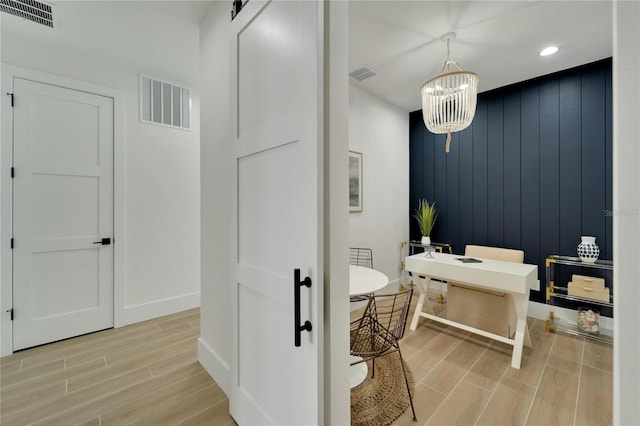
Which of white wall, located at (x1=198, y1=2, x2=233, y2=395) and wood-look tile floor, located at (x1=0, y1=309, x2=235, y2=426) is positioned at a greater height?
white wall, located at (x1=198, y1=2, x2=233, y2=395)

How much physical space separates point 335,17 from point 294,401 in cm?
159

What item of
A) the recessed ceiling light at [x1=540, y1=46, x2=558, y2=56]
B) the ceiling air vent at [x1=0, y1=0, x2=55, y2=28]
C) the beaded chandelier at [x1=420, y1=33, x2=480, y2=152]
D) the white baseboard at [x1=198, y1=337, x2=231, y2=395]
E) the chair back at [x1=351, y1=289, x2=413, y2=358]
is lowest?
the white baseboard at [x1=198, y1=337, x2=231, y2=395]

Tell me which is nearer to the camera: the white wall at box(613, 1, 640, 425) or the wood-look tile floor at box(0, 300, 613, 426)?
the white wall at box(613, 1, 640, 425)

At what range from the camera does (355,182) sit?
3541 millimetres

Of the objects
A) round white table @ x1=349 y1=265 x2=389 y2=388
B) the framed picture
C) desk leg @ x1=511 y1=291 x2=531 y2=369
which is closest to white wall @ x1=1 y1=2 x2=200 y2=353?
the framed picture

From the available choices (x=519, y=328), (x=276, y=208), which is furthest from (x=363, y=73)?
(x=519, y=328)

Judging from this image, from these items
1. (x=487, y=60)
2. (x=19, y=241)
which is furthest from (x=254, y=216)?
(x=487, y=60)

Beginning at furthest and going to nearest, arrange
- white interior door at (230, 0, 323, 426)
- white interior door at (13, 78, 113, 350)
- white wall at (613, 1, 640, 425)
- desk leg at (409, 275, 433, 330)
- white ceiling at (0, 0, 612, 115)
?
desk leg at (409, 275, 433, 330) < white interior door at (13, 78, 113, 350) < white ceiling at (0, 0, 612, 115) < white interior door at (230, 0, 323, 426) < white wall at (613, 1, 640, 425)

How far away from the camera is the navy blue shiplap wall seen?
285cm

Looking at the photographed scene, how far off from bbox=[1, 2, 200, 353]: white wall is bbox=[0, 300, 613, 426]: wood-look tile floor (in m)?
0.61

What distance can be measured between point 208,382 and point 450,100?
3.04 metres

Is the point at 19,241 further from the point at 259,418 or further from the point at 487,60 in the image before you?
the point at 487,60

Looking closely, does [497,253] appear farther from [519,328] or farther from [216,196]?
[216,196]

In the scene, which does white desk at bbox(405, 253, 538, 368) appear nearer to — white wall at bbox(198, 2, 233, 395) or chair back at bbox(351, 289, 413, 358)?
chair back at bbox(351, 289, 413, 358)
